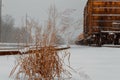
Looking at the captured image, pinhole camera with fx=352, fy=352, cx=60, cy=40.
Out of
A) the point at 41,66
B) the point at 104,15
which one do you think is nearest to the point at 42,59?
the point at 41,66

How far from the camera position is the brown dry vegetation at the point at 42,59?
4.83 metres

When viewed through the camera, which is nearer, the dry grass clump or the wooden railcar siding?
the dry grass clump

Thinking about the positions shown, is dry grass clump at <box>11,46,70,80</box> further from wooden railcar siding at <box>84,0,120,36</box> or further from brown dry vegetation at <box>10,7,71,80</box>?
wooden railcar siding at <box>84,0,120,36</box>

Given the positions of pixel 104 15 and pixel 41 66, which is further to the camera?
pixel 104 15

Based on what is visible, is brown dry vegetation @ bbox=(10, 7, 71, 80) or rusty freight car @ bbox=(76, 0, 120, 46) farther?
rusty freight car @ bbox=(76, 0, 120, 46)

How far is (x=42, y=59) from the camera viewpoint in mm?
4977

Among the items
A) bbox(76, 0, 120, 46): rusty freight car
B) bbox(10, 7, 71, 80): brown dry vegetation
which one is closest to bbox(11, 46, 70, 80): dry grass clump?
bbox(10, 7, 71, 80): brown dry vegetation

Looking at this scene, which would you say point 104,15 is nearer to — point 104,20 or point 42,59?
point 104,20

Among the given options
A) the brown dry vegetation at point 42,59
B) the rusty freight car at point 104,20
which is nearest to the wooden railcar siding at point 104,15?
the rusty freight car at point 104,20

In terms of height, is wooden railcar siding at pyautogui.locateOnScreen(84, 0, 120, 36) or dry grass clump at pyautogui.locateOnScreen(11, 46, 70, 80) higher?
wooden railcar siding at pyautogui.locateOnScreen(84, 0, 120, 36)

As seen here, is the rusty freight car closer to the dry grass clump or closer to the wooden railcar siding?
the wooden railcar siding

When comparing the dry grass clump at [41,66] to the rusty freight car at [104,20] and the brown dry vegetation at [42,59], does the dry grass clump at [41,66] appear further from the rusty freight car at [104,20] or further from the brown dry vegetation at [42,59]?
the rusty freight car at [104,20]

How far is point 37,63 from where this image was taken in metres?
4.95

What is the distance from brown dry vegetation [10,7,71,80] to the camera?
15.9 ft
